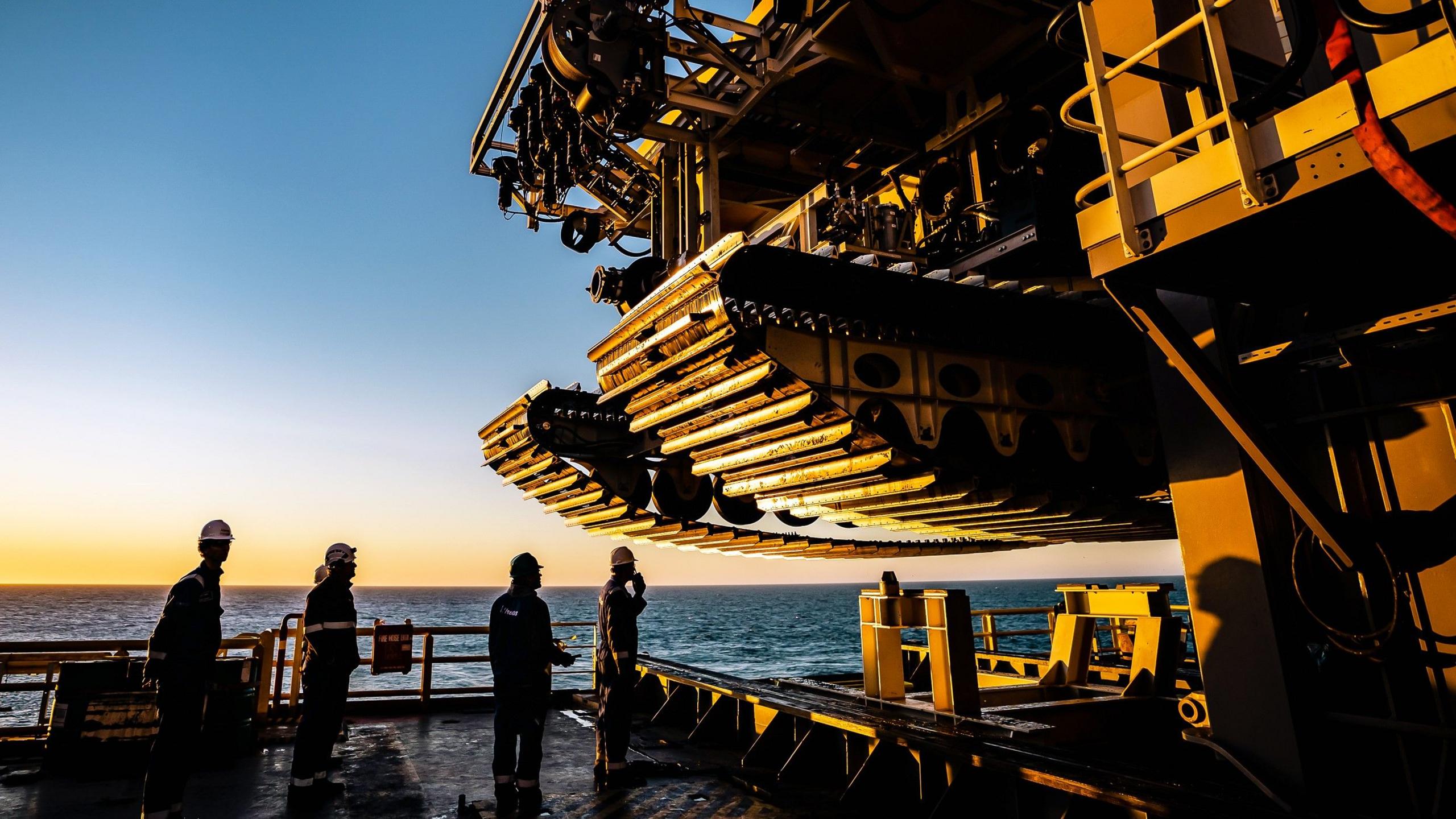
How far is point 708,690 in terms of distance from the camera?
8.34 meters

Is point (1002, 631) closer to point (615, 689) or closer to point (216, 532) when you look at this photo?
point (615, 689)

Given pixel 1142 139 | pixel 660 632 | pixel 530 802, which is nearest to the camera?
pixel 1142 139

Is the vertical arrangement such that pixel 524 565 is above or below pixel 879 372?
below

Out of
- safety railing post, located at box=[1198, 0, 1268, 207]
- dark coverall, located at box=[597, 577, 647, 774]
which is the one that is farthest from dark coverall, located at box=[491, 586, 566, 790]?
safety railing post, located at box=[1198, 0, 1268, 207]

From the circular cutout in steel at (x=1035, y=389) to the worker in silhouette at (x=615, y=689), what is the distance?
12.7 ft

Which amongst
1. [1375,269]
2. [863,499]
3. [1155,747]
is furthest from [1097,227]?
[1155,747]

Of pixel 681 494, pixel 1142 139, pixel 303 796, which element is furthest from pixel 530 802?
pixel 681 494

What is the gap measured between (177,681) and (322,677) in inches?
37.1

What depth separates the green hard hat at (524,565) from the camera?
19.8 ft

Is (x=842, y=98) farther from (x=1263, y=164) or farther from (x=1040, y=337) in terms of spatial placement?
(x=1263, y=164)

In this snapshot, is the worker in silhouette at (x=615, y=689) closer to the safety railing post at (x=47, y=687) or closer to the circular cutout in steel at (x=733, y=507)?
the circular cutout in steel at (x=733, y=507)

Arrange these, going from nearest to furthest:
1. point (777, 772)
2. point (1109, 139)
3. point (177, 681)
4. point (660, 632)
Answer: point (1109, 139) < point (177, 681) < point (777, 772) < point (660, 632)

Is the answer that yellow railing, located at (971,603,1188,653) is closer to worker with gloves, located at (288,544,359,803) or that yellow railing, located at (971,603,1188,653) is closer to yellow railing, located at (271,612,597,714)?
yellow railing, located at (271,612,597,714)

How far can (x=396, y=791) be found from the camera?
6.13 metres
